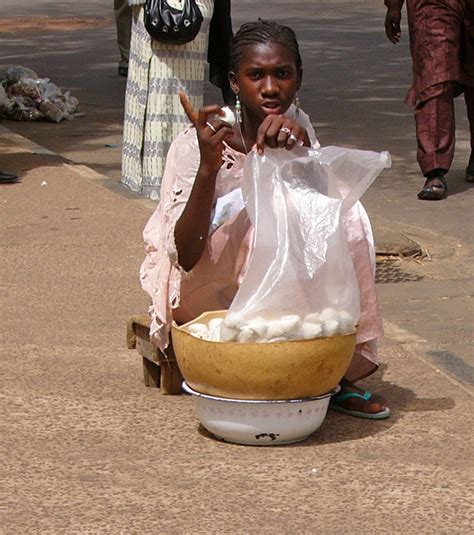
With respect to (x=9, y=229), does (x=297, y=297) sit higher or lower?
higher

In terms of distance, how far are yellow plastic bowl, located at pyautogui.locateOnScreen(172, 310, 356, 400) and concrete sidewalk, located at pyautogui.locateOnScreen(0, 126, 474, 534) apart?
0.19 metres

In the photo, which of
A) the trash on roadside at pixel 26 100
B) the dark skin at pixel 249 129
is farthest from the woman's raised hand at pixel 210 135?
the trash on roadside at pixel 26 100

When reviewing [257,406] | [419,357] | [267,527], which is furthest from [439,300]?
[267,527]

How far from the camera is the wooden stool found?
458cm

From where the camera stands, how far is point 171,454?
13.4ft

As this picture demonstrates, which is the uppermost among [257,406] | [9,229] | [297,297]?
[297,297]

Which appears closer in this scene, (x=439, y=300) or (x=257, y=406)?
(x=257, y=406)

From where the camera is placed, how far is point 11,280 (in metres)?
6.12

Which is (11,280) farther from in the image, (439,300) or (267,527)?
(267,527)

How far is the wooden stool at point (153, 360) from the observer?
458 cm

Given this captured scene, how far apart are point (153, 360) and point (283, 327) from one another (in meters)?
0.70

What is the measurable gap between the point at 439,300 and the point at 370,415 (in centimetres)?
175

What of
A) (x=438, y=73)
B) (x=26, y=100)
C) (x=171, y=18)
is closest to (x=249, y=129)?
(x=171, y=18)

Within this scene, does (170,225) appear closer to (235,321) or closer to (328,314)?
(235,321)
